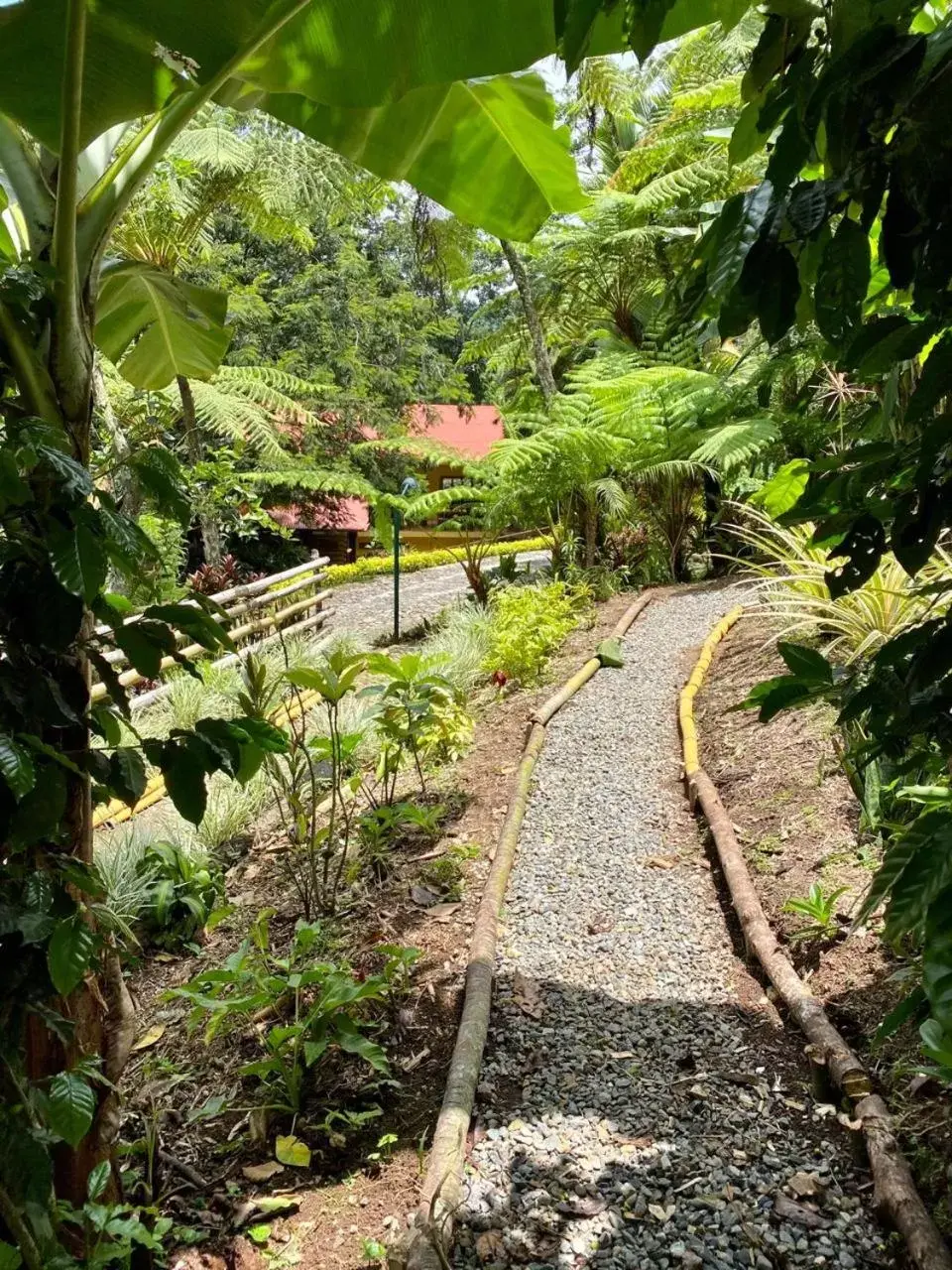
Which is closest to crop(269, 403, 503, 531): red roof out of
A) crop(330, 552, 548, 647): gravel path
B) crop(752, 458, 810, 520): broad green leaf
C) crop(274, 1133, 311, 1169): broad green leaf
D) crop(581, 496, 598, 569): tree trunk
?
crop(330, 552, 548, 647): gravel path

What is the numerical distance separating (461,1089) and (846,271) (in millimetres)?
1973

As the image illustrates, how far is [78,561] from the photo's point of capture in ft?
3.51

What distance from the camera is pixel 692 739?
4.48 m

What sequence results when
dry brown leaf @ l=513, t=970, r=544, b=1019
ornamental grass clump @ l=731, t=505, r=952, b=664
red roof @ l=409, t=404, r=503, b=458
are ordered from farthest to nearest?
red roof @ l=409, t=404, r=503, b=458, ornamental grass clump @ l=731, t=505, r=952, b=664, dry brown leaf @ l=513, t=970, r=544, b=1019

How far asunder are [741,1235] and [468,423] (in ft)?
71.7

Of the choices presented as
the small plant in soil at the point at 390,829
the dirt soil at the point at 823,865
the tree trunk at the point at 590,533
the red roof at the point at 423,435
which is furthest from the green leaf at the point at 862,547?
the red roof at the point at 423,435

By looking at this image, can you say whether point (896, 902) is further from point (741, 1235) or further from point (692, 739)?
point (692, 739)

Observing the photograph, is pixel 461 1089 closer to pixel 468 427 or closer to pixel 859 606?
pixel 859 606

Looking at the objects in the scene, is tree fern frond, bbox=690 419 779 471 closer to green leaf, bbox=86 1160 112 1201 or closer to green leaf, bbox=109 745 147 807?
green leaf, bbox=109 745 147 807

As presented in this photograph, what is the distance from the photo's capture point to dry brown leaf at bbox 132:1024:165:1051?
2.52m

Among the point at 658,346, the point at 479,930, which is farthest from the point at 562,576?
the point at 479,930

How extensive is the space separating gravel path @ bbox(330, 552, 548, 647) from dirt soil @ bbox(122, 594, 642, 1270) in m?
5.41

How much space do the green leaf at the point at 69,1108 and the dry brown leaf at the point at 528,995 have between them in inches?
61.6

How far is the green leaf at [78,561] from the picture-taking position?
1.05 m
